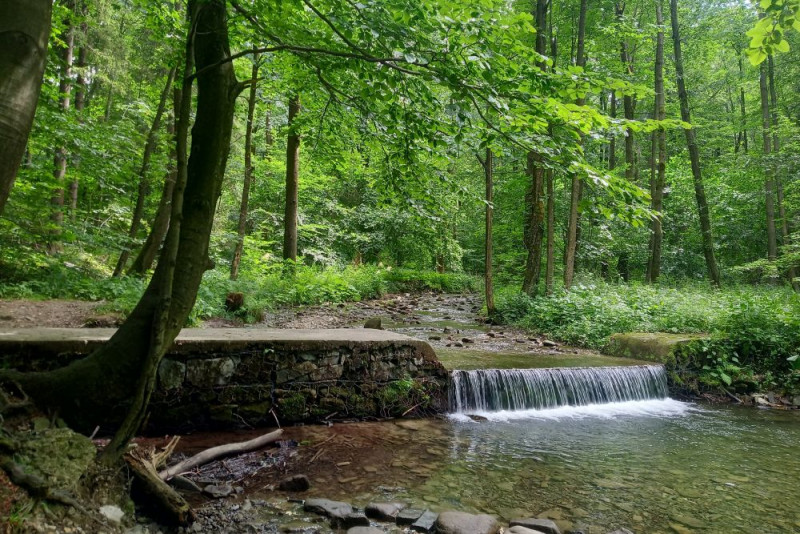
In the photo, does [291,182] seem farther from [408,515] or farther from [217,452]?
[408,515]

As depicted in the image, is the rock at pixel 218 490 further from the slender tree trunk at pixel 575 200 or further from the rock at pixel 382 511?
the slender tree trunk at pixel 575 200

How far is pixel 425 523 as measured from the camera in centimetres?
333

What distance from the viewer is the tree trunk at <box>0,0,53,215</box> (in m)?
1.79

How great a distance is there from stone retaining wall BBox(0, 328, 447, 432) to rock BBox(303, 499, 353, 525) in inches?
77.9

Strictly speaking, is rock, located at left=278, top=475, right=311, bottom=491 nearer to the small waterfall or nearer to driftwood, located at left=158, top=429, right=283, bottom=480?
driftwood, located at left=158, top=429, right=283, bottom=480

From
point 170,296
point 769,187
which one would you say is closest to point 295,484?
point 170,296

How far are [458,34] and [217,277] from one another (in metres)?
11.8

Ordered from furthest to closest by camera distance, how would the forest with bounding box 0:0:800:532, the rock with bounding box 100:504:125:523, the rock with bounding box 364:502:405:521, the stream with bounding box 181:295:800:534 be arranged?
the stream with bounding box 181:295:800:534 < the rock with bounding box 364:502:405:521 < the forest with bounding box 0:0:800:532 < the rock with bounding box 100:504:125:523

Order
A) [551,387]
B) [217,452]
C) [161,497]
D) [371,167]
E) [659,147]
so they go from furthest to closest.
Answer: [659,147]
[371,167]
[551,387]
[217,452]
[161,497]

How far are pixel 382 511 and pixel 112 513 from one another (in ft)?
6.06

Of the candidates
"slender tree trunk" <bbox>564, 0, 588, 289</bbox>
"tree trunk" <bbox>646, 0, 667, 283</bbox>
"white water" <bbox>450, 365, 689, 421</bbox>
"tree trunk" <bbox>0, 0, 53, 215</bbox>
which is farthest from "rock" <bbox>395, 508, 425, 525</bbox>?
"tree trunk" <bbox>646, 0, 667, 283</bbox>

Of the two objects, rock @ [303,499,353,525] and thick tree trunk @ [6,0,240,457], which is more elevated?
thick tree trunk @ [6,0,240,457]

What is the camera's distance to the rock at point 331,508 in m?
3.32

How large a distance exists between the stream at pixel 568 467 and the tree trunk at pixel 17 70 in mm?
2810
